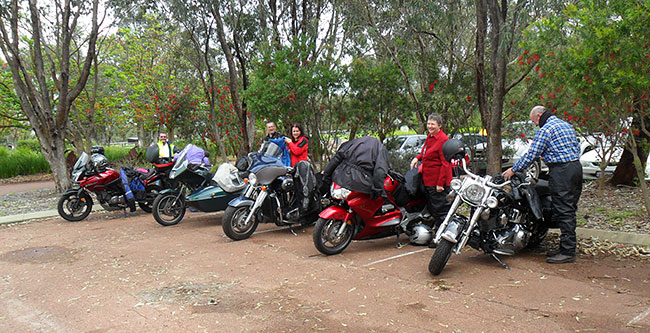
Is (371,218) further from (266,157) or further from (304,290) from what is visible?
(266,157)

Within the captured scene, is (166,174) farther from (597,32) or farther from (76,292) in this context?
(597,32)

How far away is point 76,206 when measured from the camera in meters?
9.54

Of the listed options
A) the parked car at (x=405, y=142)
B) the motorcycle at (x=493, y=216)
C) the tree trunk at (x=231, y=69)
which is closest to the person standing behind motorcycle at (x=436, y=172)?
the motorcycle at (x=493, y=216)

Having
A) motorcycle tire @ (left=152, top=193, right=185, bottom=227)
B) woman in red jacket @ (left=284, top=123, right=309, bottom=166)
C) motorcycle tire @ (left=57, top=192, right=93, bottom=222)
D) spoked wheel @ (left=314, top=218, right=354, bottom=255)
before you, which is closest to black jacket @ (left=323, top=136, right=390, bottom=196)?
spoked wheel @ (left=314, top=218, right=354, bottom=255)

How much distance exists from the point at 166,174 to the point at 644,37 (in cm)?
810

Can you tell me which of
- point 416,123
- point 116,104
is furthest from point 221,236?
point 116,104

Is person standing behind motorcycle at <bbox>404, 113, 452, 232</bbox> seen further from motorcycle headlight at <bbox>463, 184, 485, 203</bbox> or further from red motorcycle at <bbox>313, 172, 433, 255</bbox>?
motorcycle headlight at <bbox>463, 184, 485, 203</bbox>

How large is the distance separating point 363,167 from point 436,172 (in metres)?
0.99

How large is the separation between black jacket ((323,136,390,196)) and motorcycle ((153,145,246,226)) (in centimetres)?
254

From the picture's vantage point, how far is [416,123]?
14.0 meters

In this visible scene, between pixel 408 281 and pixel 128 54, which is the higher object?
pixel 128 54

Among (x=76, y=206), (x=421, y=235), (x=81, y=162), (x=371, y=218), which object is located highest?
(x=81, y=162)

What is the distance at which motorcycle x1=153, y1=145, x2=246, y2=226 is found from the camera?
825 cm

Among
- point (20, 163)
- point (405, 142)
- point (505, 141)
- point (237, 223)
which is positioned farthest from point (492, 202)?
point (20, 163)
